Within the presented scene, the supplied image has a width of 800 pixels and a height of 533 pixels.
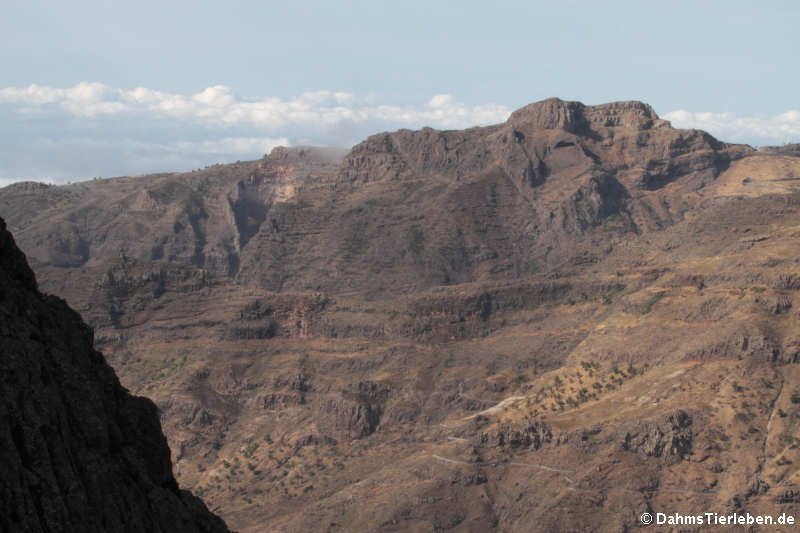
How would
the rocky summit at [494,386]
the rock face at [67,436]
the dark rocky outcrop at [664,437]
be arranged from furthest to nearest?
the rocky summit at [494,386] → the dark rocky outcrop at [664,437] → the rock face at [67,436]

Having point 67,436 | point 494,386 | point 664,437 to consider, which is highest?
point 67,436

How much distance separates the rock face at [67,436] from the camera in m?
35.6

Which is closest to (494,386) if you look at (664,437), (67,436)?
(664,437)

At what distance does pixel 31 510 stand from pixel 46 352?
718cm

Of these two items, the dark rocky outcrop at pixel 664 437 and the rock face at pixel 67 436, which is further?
the dark rocky outcrop at pixel 664 437

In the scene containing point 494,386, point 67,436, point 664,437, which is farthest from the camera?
point 494,386

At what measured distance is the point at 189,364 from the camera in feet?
599

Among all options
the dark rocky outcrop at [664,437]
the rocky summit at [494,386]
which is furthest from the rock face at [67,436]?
the dark rocky outcrop at [664,437]

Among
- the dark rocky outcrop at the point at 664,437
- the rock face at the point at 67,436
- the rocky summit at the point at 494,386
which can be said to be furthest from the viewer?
the rocky summit at the point at 494,386

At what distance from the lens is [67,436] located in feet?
127

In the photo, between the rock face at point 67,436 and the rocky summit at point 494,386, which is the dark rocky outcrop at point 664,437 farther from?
the rock face at point 67,436

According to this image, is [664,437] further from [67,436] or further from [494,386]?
[67,436]

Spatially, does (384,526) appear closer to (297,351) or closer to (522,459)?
(522,459)

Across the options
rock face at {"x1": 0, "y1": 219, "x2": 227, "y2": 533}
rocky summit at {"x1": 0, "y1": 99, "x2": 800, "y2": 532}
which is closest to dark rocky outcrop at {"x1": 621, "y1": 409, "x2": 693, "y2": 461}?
rocky summit at {"x1": 0, "y1": 99, "x2": 800, "y2": 532}
